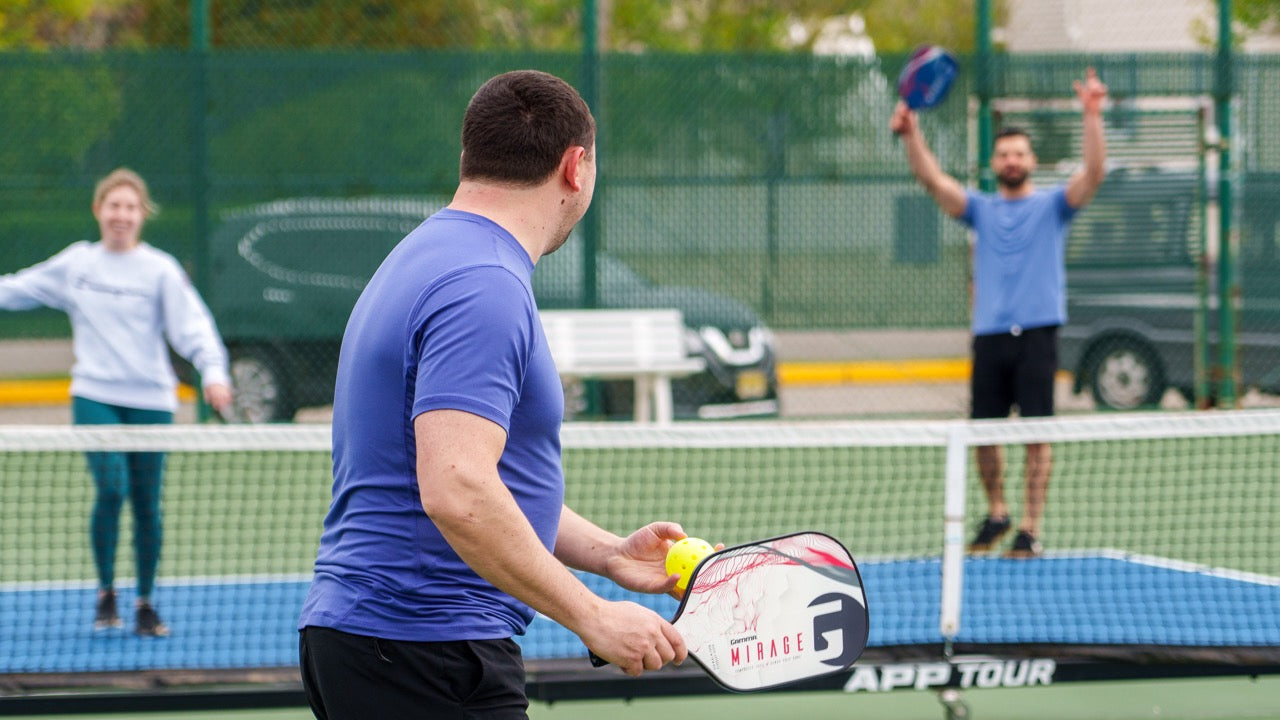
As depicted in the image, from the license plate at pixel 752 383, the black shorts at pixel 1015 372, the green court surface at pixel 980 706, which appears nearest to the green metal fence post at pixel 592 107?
the license plate at pixel 752 383

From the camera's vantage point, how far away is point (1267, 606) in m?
5.53

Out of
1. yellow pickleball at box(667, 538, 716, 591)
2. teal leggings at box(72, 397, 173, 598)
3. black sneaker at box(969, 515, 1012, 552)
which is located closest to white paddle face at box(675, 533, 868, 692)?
yellow pickleball at box(667, 538, 716, 591)

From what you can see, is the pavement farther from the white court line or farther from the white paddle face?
the white paddle face

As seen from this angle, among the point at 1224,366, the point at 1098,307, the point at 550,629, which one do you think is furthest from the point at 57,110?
the point at 1224,366

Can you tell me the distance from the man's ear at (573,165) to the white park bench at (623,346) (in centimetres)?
734

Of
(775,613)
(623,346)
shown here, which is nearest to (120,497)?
(775,613)

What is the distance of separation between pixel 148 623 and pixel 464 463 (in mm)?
3699

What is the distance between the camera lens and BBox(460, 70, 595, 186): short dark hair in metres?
2.33

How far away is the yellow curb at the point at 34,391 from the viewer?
9.88 metres

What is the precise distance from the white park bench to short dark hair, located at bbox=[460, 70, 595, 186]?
7370 millimetres

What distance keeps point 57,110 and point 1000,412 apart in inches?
249

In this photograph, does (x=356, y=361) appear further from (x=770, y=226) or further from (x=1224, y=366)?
(x=1224, y=366)

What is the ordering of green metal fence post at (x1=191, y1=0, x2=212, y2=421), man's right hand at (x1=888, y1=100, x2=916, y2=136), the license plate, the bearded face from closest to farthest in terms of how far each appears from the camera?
the bearded face
man's right hand at (x1=888, y1=100, x2=916, y2=136)
green metal fence post at (x1=191, y1=0, x2=212, y2=421)
the license plate

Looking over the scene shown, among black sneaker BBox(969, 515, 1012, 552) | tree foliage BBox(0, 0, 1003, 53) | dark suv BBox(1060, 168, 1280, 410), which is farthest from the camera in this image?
dark suv BBox(1060, 168, 1280, 410)
